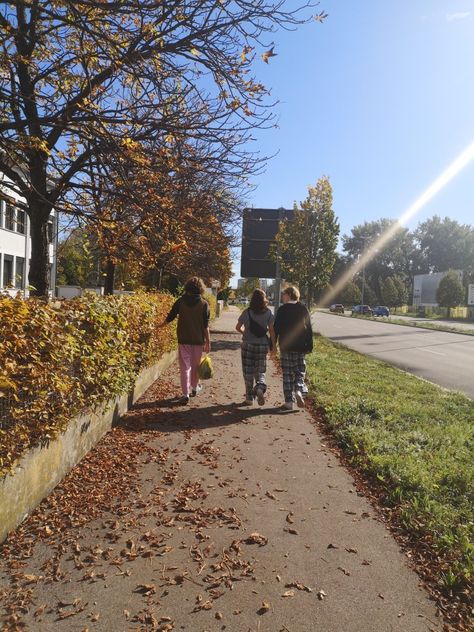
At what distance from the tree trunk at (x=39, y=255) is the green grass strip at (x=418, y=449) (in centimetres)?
485

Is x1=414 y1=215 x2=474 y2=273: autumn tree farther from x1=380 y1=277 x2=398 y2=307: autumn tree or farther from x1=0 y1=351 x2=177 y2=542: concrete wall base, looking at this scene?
x1=0 y1=351 x2=177 y2=542: concrete wall base

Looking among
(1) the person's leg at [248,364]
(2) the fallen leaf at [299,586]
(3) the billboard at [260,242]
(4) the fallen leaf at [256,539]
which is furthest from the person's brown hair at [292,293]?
(3) the billboard at [260,242]

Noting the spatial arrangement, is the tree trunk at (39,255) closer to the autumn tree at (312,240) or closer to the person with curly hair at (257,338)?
the person with curly hair at (257,338)

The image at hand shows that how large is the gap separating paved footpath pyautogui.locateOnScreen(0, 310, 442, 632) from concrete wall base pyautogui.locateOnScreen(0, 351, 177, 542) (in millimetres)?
100

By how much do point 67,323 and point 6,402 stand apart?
1.02m

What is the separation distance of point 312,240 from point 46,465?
2013cm

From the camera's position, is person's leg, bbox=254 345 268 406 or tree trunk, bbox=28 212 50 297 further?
tree trunk, bbox=28 212 50 297

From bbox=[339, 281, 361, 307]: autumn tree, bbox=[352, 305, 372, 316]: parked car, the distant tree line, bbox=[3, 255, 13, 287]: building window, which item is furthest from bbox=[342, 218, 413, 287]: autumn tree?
bbox=[3, 255, 13, 287]: building window

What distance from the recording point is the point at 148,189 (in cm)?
702

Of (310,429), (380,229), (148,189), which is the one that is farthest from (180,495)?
(380,229)

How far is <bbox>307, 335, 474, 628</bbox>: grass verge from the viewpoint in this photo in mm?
3396

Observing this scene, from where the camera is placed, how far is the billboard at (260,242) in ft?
63.4

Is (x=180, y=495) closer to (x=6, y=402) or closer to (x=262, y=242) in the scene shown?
(x=6, y=402)

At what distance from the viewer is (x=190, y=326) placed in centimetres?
734
